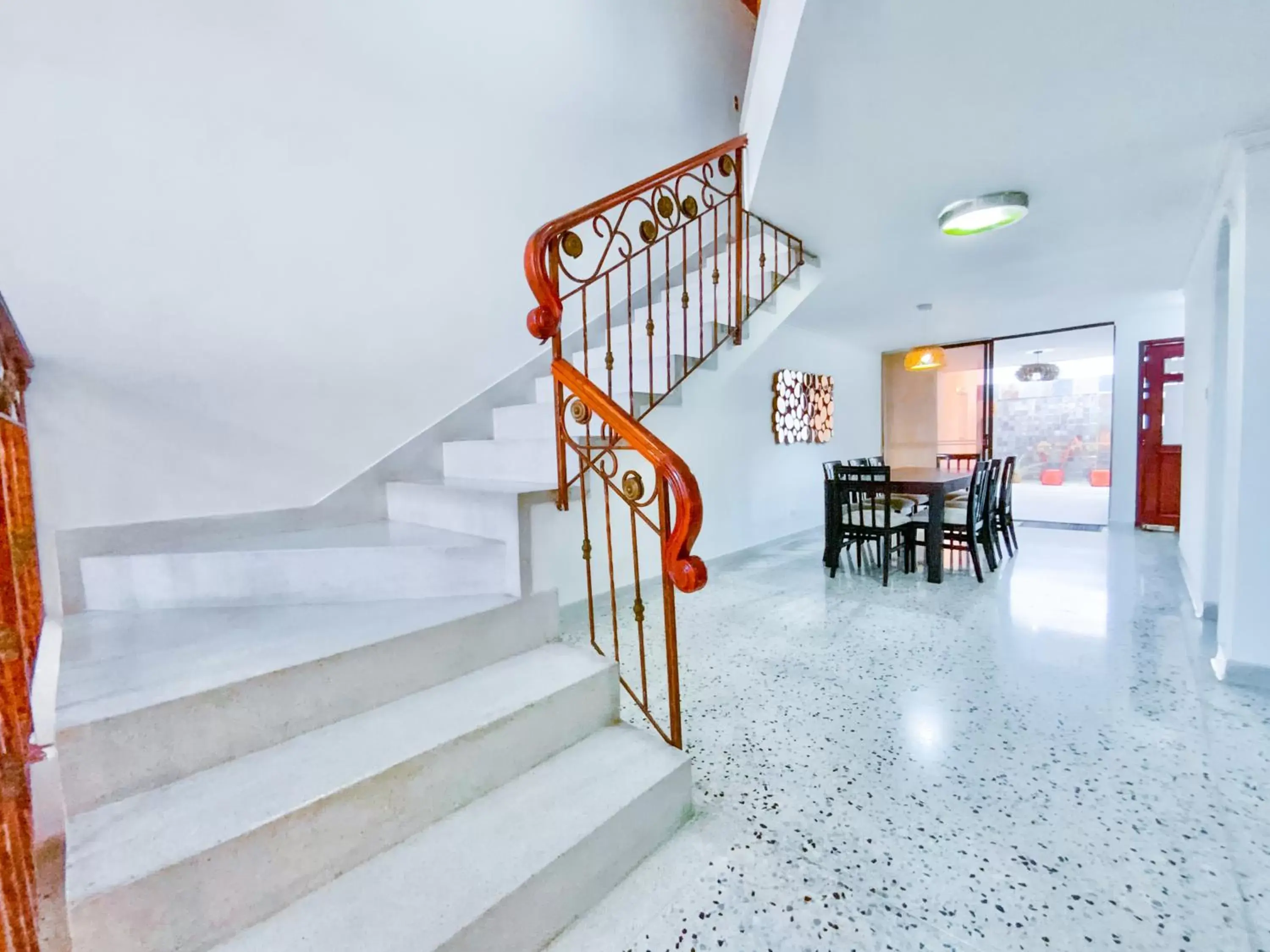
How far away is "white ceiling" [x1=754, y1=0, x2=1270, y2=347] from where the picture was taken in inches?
63.1

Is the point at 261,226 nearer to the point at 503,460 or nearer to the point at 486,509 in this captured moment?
the point at 503,460

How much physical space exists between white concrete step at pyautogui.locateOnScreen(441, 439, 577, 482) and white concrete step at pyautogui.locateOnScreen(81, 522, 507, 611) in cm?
46

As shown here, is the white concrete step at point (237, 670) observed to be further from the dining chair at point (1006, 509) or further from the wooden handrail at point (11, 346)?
the dining chair at point (1006, 509)

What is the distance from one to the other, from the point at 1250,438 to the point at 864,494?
93.7 inches

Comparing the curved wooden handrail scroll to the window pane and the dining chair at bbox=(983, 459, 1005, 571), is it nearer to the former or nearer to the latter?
the dining chair at bbox=(983, 459, 1005, 571)

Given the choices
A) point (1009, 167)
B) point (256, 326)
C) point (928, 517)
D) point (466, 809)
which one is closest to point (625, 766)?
point (466, 809)

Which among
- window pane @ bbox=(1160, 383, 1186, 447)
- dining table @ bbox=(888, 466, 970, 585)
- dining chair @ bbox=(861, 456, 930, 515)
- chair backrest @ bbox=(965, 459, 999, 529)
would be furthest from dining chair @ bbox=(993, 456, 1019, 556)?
window pane @ bbox=(1160, 383, 1186, 447)

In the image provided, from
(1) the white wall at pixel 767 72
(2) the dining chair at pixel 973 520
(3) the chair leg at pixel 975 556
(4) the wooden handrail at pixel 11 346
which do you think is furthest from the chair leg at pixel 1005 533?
(4) the wooden handrail at pixel 11 346

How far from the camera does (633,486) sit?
148cm

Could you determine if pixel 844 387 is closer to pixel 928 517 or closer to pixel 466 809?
pixel 928 517

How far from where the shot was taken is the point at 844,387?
6.67m

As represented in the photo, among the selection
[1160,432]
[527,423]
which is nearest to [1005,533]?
[1160,432]

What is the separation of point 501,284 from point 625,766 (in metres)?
2.46

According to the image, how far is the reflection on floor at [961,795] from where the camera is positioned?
4.09 ft
